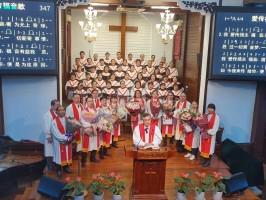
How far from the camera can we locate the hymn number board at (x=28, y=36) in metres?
8.50

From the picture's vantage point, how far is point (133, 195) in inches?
273

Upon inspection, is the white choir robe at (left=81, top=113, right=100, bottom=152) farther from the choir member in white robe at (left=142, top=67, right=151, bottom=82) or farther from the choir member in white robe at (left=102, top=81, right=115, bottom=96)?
the choir member in white robe at (left=142, top=67, right=151, bottom=82)

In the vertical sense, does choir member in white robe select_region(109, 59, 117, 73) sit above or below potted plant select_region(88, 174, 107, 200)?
above

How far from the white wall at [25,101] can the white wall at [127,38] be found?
721cm

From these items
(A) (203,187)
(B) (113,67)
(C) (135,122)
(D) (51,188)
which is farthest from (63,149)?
(B) (113,67)

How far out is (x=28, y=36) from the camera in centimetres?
866

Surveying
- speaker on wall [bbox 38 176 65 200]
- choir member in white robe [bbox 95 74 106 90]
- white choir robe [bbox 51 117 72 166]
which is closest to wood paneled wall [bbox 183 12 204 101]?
choir member in white robe [bbox 95 74 106 90]

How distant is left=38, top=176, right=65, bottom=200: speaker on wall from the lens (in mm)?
6888

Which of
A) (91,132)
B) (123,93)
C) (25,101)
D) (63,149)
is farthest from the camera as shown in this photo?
(123,93)

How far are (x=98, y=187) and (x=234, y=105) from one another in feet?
16.8

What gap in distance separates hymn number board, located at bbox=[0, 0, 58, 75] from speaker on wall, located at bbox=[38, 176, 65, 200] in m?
3.02

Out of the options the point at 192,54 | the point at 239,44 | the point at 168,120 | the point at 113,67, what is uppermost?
the point at 239,44

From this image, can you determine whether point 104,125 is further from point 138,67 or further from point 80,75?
point 138,67

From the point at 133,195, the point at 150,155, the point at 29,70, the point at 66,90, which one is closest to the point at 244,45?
the point at 150,155
